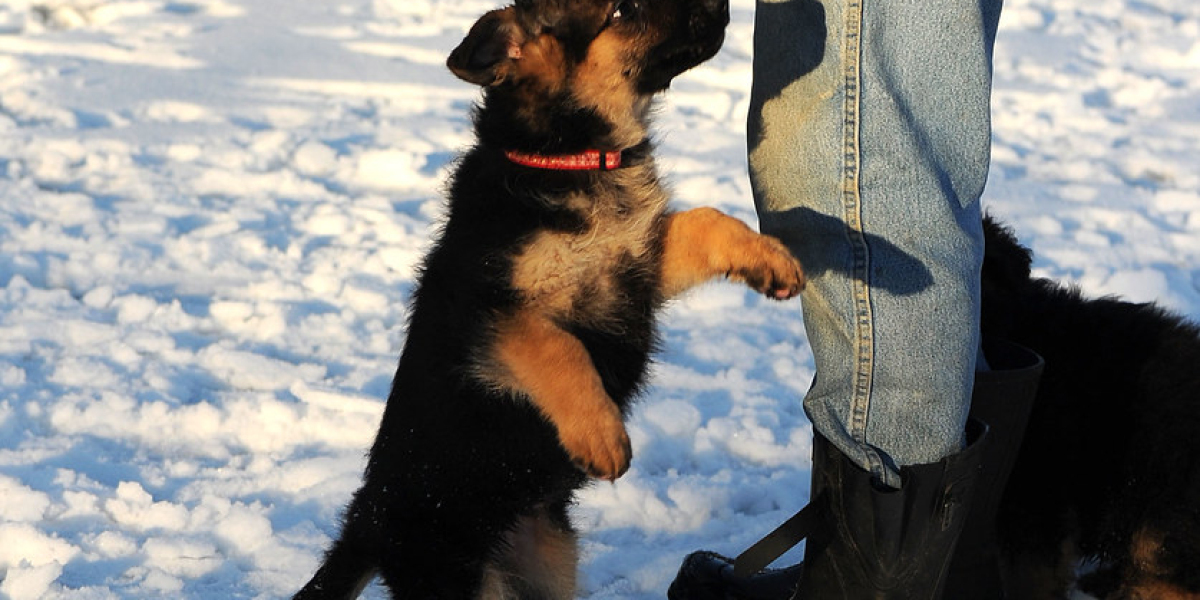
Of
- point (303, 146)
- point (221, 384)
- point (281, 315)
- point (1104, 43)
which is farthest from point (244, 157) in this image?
point (1104, 43)

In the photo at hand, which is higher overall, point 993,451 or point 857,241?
point 857,241

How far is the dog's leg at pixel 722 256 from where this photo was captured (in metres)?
2.32

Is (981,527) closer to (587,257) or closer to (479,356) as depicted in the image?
(587,257)

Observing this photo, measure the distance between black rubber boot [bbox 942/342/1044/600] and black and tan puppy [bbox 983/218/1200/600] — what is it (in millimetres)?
111

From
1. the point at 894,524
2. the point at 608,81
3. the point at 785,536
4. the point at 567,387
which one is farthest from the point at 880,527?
the point at 608,81

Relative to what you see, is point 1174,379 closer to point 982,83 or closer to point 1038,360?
point 1038,360

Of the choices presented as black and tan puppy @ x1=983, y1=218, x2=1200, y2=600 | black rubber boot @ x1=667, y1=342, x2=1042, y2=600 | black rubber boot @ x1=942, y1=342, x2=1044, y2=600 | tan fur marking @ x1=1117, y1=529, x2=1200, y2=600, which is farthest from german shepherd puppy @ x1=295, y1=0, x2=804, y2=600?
tan fur marking @ x1=1117, y1=529, x2=1200, y2=600

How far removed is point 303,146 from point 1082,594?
4.20 m

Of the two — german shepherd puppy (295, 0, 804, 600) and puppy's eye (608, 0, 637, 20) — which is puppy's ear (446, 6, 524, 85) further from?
puppy's eye (608, 0, 637, 20)

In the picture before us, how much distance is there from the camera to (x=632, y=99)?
Result: 2756 mm

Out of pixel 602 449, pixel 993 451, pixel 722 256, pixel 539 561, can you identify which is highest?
pixel 722 256

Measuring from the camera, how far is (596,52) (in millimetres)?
2699

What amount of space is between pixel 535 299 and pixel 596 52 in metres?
0.59

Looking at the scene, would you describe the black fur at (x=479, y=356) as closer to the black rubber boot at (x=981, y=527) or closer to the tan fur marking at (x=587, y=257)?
the tan fur marking at (x=587, y=257)
